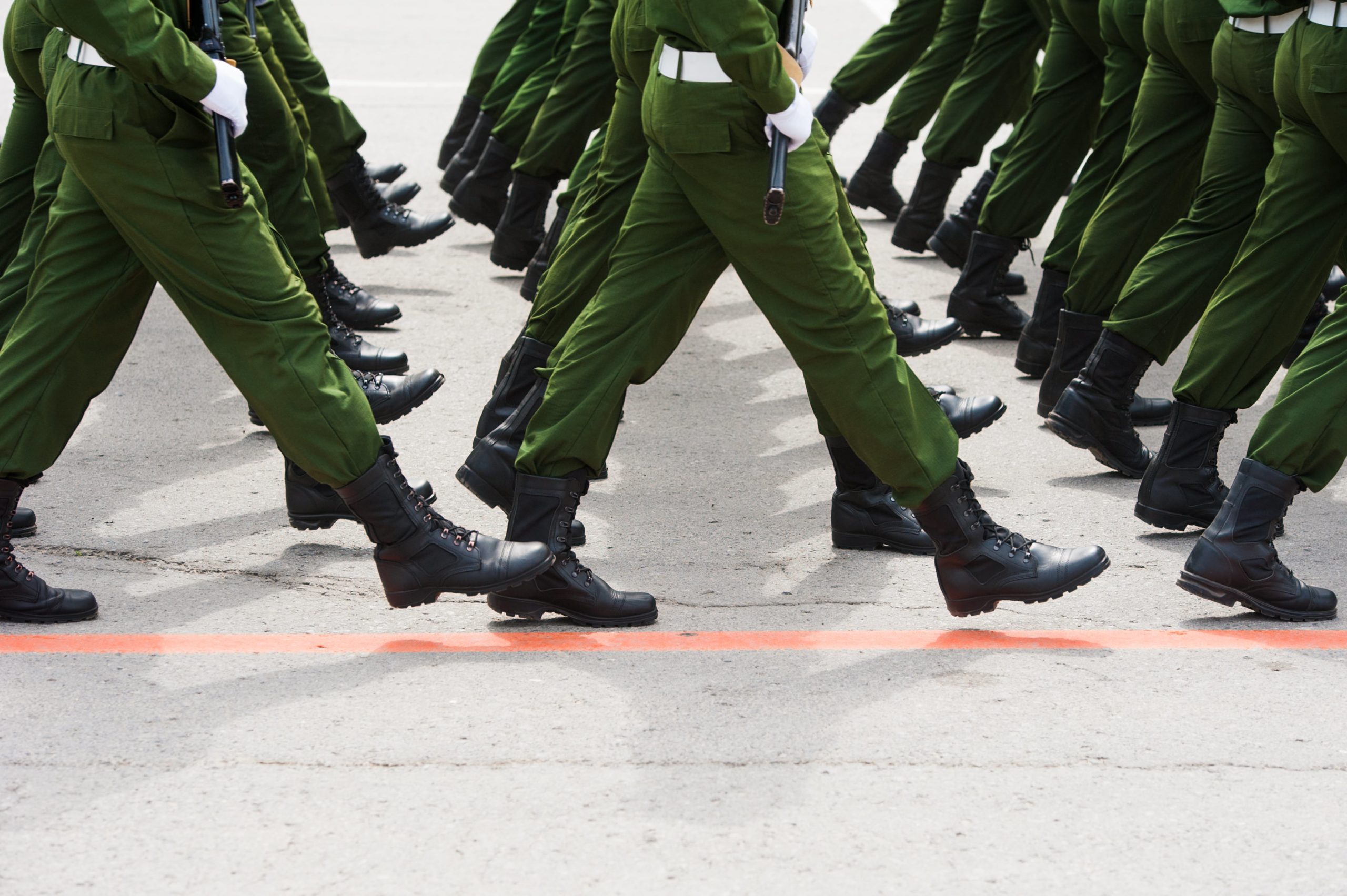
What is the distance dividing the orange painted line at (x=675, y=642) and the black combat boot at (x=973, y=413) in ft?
3.11

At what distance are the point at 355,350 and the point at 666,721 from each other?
237 cm

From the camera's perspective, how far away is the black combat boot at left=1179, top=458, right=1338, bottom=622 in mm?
3949

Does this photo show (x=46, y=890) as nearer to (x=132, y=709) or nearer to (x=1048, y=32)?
(x=132, y=709)

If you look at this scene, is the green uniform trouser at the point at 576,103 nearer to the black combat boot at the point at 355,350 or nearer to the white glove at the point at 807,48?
the black combat boot at the point at 355,350

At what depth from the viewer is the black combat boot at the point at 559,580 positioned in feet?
12.8

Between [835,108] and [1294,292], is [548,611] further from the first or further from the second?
[835,108]

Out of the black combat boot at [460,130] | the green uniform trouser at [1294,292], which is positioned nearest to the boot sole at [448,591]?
the green uniform trouser at [1294,292]

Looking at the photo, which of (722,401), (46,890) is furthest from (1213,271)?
(46,890)

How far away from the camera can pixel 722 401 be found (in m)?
5.80

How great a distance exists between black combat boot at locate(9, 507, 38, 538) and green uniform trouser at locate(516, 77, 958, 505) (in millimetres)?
1383

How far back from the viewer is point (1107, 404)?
4969 mm

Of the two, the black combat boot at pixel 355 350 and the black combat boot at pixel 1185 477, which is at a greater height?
the black combat boot at pixel 1185 477

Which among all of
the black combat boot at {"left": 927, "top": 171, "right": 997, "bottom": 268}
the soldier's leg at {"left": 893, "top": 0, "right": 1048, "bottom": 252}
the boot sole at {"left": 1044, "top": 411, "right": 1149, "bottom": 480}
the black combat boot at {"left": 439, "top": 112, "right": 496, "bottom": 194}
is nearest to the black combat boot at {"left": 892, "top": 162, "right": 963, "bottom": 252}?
the soldier's leg at {"left": 893, "top": 0, "right": 1048, "bottom": 252}

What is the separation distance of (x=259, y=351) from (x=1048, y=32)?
12.0ft
